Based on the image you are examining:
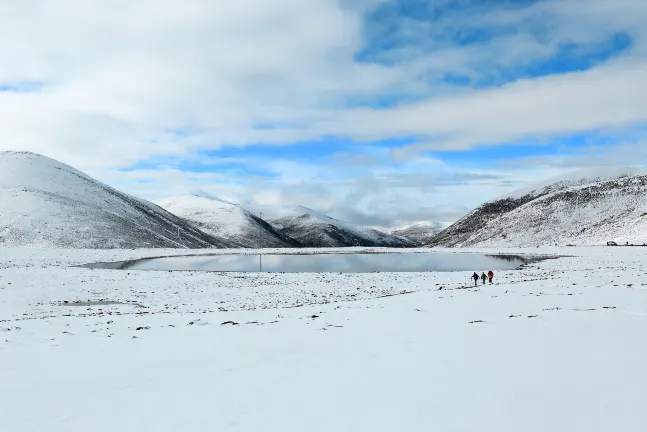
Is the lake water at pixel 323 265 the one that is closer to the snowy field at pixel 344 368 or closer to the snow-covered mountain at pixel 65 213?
the snowy field at pixel 344 368

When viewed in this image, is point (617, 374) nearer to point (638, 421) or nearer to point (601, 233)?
point (638, 421)

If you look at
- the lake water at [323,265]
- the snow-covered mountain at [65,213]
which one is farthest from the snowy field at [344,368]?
the snow-covered mountain at [65,213]

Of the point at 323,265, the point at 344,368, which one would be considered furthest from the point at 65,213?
the point at 344,368

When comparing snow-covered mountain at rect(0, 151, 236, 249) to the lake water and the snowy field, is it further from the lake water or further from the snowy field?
the snowy field

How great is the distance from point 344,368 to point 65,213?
146 metres

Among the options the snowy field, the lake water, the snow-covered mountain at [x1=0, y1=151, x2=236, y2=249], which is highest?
the snow-covered mountain at [x1=0, y1=151, x2=236, y2=249]

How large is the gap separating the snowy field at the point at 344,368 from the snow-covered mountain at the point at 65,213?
109 metres

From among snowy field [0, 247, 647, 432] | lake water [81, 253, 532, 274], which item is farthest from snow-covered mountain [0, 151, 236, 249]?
snowy field [0, 247, 647, 432]

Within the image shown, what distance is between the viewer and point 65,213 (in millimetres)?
136500

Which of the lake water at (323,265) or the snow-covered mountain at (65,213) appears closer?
the lake water at (323,265)

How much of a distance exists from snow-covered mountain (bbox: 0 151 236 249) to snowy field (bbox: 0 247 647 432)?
358 ft

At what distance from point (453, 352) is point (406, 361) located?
1.56 metres

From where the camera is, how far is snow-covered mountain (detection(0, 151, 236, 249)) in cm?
11938

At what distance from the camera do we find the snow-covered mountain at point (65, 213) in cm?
11938
